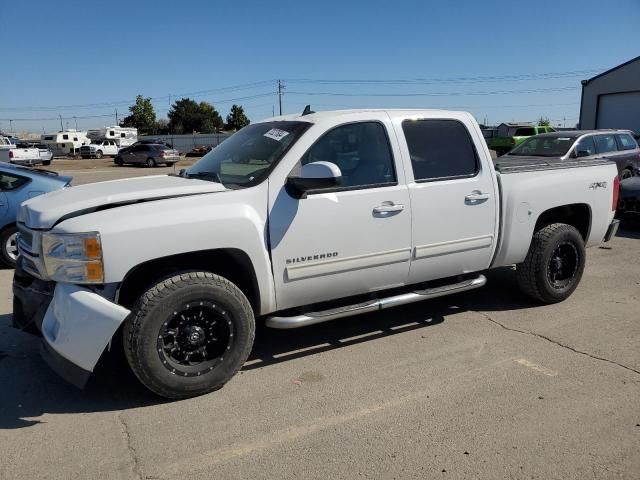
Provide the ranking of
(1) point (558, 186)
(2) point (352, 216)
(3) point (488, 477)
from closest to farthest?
(3) point (488, 477)
(2) point (352, 216)
(1) point (558, 186)

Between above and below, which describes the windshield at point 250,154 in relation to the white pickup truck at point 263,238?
above

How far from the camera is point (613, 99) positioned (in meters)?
30.9

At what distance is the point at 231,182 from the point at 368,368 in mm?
1734

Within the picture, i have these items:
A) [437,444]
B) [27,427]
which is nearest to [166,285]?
[27,427]

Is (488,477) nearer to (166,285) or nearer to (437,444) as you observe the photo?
(437,444)

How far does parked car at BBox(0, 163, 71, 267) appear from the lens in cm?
741

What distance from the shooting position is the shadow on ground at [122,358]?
3.59 metres

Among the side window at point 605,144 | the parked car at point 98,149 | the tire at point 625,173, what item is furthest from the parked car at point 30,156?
the tire at point 625,173

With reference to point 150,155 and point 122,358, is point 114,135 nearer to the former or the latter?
point 150,155

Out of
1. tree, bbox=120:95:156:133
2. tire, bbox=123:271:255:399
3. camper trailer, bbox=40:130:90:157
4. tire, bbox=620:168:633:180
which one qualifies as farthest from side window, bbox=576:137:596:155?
tree, bbox=120:95:156:133

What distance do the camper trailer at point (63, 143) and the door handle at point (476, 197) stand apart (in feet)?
199

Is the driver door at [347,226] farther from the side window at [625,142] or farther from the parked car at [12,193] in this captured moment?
the side window at [625,142]

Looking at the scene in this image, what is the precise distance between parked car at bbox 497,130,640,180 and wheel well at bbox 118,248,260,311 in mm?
10256

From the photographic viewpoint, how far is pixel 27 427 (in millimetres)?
3318
